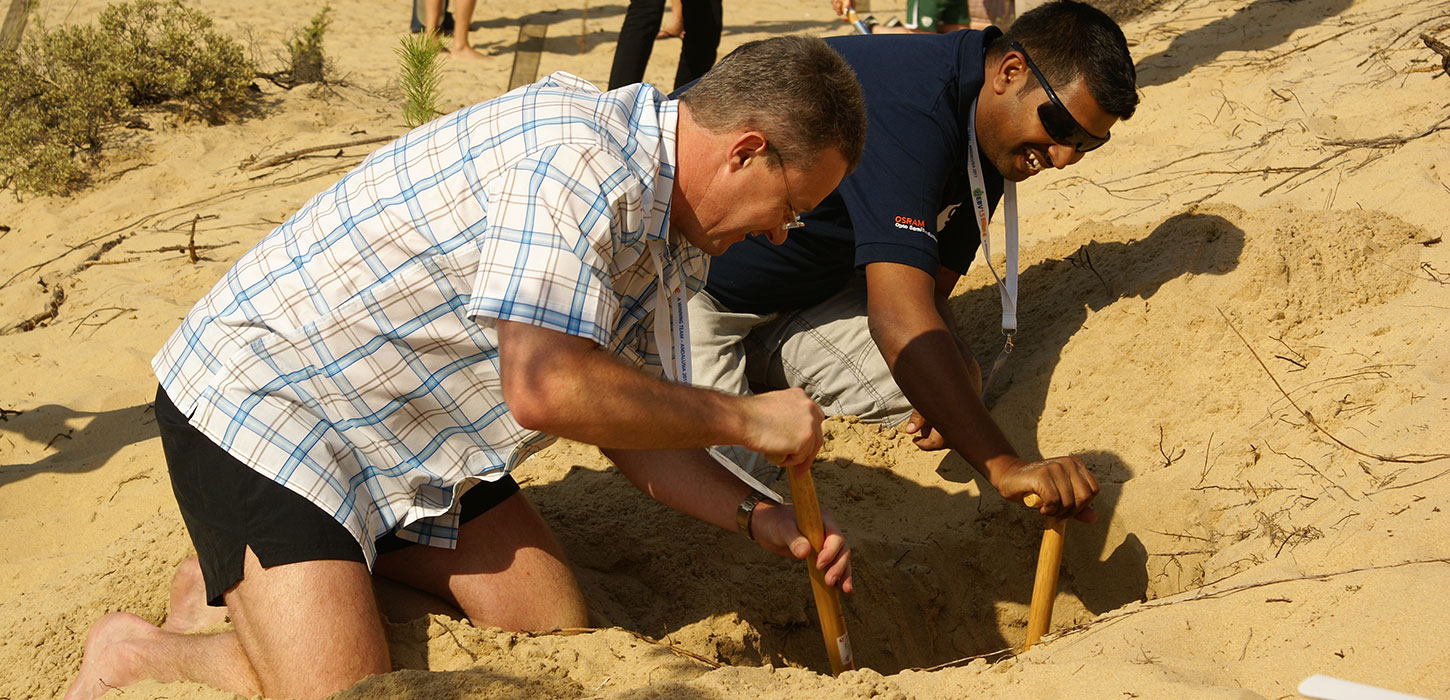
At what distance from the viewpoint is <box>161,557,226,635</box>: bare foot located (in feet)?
8.46

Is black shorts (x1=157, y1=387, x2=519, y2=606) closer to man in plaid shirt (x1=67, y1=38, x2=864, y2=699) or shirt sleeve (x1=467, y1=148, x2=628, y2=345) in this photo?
man in plaid shirt (x1=67, y1=38, x2=864, y2=699)

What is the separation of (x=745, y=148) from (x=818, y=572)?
0.99m

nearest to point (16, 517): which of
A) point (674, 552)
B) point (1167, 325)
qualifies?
point (674, 552)

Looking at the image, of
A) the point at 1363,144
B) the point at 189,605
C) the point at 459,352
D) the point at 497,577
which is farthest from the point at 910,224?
the point at 1363,144

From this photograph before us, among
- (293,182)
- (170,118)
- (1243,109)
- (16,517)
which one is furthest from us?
(170,118)

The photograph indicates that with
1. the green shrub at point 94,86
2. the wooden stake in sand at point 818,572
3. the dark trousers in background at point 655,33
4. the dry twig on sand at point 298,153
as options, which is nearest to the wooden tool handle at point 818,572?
the wooden stake in sand at point 818,572

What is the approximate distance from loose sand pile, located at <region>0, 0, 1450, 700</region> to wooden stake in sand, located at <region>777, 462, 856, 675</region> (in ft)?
0.67

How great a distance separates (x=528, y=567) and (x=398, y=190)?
0.97 m

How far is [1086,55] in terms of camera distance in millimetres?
2930

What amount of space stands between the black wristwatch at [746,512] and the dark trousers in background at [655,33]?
370 cm

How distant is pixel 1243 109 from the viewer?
4.88 m

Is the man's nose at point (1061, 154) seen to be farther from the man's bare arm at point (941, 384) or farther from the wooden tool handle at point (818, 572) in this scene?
the wooden tool handle at point (818, 572)

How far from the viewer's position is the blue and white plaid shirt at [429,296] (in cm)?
191

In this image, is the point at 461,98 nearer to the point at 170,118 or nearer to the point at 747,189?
the point at 170,118
